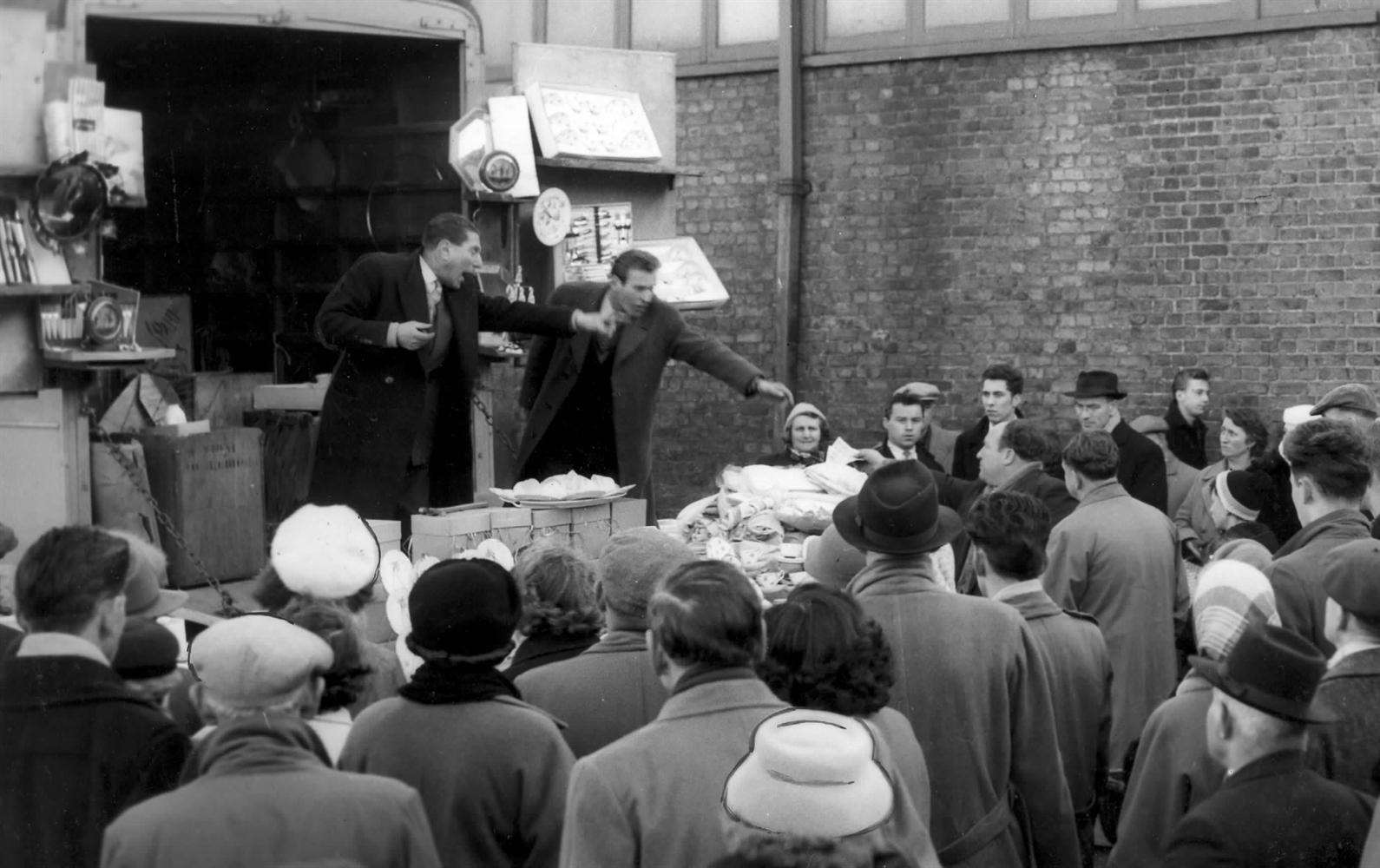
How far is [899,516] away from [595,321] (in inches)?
142

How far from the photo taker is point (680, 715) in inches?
116

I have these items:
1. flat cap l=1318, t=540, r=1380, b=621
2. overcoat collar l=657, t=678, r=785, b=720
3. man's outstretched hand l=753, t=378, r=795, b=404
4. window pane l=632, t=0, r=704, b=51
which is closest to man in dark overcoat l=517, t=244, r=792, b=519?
man's outstretched hand l=753, t=378, r=795, b=404

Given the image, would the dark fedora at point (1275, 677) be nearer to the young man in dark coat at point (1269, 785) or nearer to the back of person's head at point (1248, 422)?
the young man in dark coat at point (1269, 785)

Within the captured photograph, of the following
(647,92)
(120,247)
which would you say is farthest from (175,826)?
(120,247)

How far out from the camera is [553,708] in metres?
3.64

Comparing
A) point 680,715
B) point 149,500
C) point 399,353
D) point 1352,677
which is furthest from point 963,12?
point 680,715

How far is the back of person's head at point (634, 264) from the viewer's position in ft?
24.6

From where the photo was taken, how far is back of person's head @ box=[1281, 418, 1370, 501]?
4652 mm

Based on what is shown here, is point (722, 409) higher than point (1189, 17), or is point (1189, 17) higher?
point (1189, 17)

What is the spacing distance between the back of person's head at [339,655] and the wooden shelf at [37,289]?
3228mm

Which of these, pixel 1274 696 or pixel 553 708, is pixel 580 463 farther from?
pixel 1274 696

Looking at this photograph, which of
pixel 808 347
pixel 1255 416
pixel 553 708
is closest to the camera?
pixel 553 708

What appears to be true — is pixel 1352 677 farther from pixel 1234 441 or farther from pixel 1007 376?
pixel 1007 376

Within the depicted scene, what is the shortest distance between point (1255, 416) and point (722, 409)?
5.52 metres
